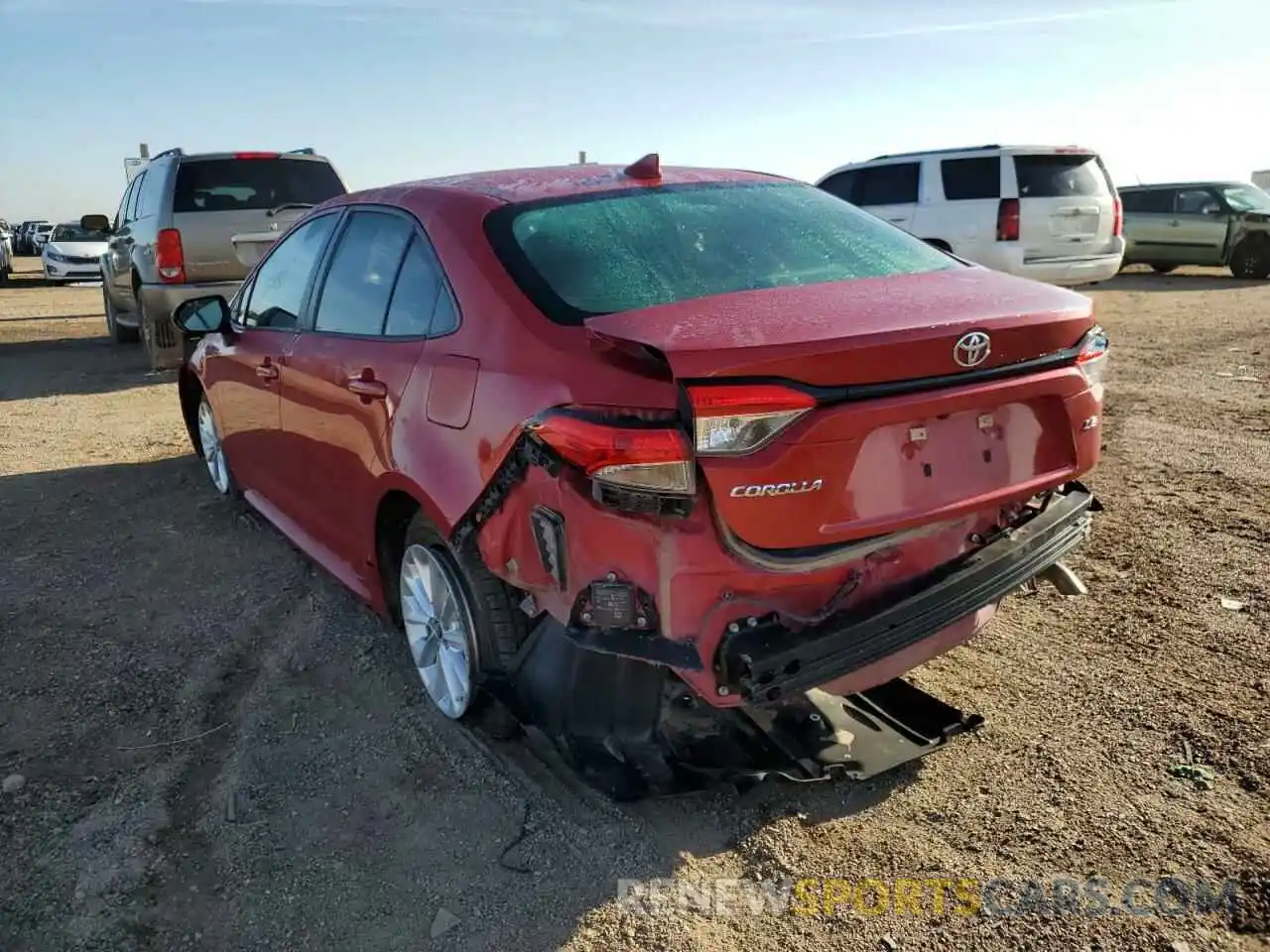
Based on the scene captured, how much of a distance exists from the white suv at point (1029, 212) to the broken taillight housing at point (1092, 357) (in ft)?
27.7

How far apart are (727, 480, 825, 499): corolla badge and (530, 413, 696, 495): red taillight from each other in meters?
0.11

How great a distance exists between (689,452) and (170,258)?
8.24 meters

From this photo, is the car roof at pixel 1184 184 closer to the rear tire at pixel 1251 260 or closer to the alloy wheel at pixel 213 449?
the rear tire at pixel 1251 260

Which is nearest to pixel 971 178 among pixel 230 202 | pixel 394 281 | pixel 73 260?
pixel 230 202

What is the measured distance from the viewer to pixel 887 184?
12.1m

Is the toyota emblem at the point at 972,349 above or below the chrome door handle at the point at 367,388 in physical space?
above

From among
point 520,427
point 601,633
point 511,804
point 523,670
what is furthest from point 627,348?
point 511,804

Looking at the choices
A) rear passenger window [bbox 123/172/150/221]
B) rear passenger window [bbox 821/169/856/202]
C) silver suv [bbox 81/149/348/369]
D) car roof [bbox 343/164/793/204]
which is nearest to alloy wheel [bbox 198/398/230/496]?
car roof [bbox 343/164/793/204]

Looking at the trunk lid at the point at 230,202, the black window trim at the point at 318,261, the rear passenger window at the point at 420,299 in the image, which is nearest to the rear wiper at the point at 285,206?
the trunk lid at the point at 230,202

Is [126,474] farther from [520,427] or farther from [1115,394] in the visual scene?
[1115,394]

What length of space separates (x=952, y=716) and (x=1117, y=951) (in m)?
0.85

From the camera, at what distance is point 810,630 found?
2.42 metres

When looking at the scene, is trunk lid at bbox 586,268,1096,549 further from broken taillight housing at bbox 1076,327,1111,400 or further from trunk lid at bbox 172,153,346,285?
trunk lid at bbox 172,153,346,285

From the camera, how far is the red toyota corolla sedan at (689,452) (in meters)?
2.33
